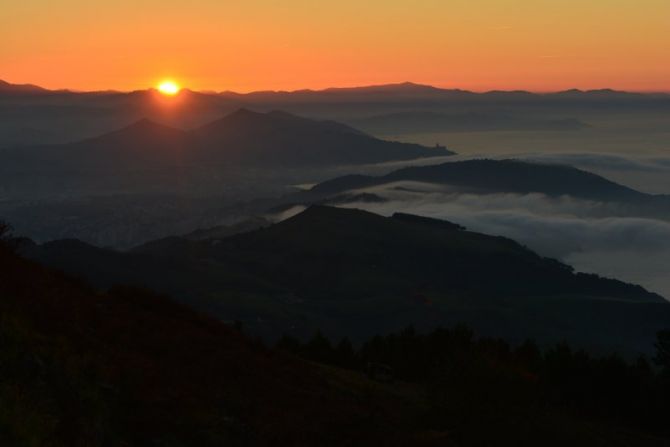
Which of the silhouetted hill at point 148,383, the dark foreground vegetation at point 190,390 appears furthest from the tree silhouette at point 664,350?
the silhouetted hill at point 148,383

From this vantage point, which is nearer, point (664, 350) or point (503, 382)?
point (503, 382)

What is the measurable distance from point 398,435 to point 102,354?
1261 centimetres

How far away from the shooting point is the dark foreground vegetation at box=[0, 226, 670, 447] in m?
25.3

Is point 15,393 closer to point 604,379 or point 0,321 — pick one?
point 0,321

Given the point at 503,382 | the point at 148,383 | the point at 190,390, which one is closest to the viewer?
the point at 148,383

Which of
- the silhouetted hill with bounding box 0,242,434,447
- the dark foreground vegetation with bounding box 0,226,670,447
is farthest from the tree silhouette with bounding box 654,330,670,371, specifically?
the silhouetted hill with bounding box 0,242,434,447

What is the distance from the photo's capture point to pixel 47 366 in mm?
26031

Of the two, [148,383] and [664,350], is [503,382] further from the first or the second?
[664,350]

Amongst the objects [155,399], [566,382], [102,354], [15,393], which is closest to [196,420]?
[155,399]

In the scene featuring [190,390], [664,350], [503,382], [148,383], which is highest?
[148,383]

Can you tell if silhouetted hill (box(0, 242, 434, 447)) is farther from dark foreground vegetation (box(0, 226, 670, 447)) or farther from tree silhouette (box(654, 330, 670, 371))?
tree silhouette (box(654, 330, 670, 371))

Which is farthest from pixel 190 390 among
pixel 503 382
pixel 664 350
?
pixel 664 350

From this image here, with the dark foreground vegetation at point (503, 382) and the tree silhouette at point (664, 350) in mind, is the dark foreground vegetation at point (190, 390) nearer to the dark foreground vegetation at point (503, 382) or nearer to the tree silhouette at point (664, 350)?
the dark foreground vegetation at point (503, 382)

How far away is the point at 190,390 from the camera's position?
30.8 metres
